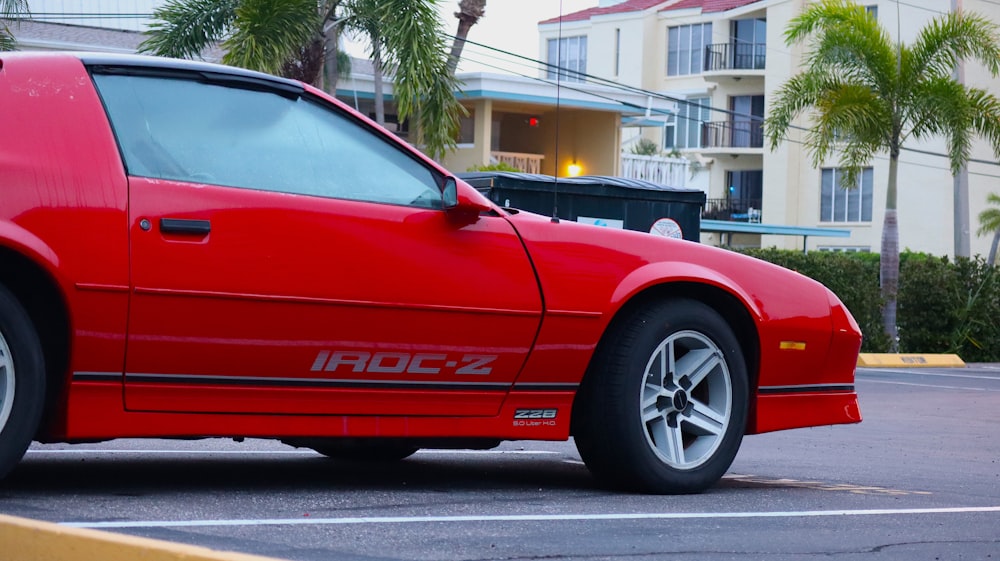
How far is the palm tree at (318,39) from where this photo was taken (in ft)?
64.1

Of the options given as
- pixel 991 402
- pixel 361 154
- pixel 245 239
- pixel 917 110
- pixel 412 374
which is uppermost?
pixel 917 110

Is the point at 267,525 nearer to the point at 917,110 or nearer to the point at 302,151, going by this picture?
the point at 302,151

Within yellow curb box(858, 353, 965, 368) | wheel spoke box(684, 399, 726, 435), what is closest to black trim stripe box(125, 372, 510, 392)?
wheel spoke box(684, 399, 726, 435)

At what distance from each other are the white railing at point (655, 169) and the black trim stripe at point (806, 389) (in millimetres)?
35461

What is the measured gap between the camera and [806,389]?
20.3 ft

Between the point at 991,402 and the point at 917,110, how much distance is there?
10.2 meters

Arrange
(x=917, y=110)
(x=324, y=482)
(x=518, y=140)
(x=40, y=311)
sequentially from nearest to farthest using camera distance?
(x=40, y=311)
(x=324, y=482)
(x=917, y=110)
(x=518, y=140)

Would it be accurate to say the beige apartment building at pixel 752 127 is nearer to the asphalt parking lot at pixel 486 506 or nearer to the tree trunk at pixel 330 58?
the tree trunk at pixel 330 58

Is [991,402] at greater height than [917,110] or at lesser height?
lesser

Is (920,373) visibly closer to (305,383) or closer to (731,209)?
(305,383)

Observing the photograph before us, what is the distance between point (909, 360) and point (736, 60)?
1249 inches

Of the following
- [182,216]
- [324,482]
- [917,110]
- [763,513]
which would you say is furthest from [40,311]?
[917,110]

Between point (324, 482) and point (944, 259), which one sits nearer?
point (324, 482)

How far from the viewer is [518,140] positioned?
122 ft
